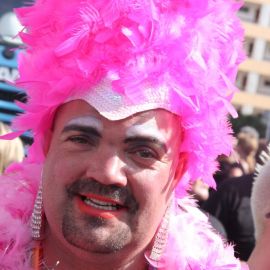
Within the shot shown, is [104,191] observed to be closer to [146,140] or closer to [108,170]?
[108,170]

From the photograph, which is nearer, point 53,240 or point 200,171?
point 53,240

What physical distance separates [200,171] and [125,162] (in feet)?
1.09

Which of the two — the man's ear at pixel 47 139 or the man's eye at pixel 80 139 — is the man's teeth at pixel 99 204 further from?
the man's ear at pixel 47 139

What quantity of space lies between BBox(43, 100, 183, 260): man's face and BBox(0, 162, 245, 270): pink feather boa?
17cm

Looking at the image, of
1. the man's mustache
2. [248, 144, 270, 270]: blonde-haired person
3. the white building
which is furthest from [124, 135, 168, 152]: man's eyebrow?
the white building

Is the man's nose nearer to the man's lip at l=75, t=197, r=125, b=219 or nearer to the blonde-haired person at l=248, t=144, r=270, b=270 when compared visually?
the man's lip at l=75, t=197, r=125, b=219

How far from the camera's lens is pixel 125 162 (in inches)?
59.7

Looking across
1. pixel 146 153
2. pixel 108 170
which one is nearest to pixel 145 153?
pixel 146 153

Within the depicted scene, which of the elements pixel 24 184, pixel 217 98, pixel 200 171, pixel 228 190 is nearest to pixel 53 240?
pixel 24 184

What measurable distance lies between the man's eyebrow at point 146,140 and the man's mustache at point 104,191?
0.40 ft

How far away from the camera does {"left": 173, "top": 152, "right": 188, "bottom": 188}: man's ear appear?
170cm

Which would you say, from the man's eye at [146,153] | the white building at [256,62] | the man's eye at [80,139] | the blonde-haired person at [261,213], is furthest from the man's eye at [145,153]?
the white building at [256,62]

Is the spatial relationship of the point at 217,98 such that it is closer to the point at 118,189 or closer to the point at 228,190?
the point at 118,189

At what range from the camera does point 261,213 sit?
7.00ft
